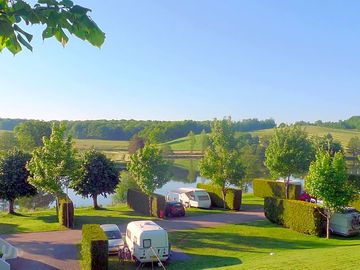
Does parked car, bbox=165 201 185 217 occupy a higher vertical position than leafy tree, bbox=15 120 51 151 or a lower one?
lower

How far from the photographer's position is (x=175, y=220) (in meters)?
29.7

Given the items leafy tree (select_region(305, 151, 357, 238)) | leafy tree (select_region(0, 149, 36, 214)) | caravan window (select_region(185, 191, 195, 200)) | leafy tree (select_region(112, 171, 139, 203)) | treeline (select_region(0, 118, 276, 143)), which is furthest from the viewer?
treeline (select_region(0, 118, 276, 143))

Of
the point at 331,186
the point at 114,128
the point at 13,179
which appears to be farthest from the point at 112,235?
the point at 114,128

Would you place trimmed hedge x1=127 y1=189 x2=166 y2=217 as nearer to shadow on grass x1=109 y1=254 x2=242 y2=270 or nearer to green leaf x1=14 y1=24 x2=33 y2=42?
shadow on grass x1=109 y1=254 x2=242 y2=270

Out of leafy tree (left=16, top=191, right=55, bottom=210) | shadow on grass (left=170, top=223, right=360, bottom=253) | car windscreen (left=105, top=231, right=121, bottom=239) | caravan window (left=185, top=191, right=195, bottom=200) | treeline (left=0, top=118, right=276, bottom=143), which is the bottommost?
leafy tree (left=16, top=191, right=55, bottom=210)

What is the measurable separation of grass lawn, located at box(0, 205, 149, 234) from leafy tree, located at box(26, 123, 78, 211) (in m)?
2.44

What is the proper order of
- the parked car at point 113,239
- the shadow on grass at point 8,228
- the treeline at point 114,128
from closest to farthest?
the parked car at point 113,239 → the shadow on grass at point 8,228 → the treeline at point 114,128

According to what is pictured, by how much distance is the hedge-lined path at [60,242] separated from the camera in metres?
19.4

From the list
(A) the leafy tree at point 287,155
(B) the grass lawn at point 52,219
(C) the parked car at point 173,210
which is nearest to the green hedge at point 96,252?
(B) the grass lawn at point 52,219

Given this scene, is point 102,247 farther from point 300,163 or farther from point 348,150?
point 348,150

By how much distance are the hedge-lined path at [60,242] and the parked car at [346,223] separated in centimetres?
660

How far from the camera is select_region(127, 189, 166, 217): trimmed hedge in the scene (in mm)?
30859

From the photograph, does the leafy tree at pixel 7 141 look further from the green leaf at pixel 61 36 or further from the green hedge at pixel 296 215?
the green leaf at pixel 61 36

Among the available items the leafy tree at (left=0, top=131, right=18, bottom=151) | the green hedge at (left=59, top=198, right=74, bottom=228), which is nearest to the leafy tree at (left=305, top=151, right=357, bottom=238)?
the green hedge at (left=59, top=198, right=74, bottom=228)
